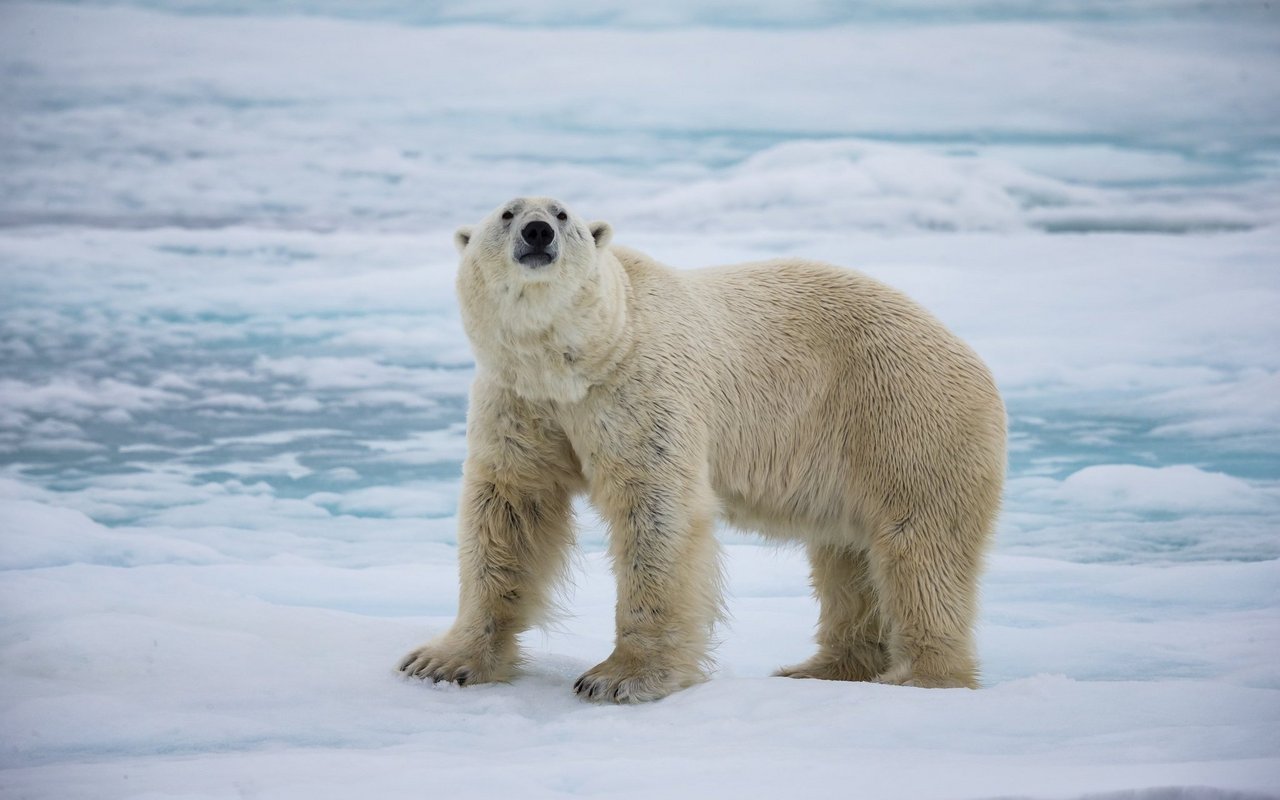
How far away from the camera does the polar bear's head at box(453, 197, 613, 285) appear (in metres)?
3.79

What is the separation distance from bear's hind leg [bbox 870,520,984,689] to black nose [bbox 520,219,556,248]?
1481 millimetres

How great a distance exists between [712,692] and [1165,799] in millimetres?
1373

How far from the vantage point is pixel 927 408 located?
4.40m

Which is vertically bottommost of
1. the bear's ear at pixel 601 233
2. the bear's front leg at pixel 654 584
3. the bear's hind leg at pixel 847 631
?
the bear's hind leg at pixel 847 631

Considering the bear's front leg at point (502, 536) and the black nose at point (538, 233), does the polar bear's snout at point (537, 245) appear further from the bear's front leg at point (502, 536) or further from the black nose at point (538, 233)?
the bear's front leg at point (502, 536)

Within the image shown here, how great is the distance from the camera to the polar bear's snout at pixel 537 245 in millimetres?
3775

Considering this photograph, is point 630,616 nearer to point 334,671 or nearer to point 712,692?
point 712,692

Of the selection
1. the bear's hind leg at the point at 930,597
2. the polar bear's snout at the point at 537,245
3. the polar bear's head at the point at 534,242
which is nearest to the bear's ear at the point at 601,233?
the polar bear's head at the point at 534,242

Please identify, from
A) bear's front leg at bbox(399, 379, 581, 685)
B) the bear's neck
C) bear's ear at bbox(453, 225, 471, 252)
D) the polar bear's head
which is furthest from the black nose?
bear's front leg at bbox(399, 379, 581, 685)

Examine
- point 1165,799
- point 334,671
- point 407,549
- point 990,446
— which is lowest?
point 407,549

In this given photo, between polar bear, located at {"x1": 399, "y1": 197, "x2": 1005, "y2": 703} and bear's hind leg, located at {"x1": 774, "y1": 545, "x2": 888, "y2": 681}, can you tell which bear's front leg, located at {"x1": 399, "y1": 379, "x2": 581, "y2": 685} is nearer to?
polar bear, located at {"x1": 399, "y1": 197, "x2": 1005, "y2": 703}

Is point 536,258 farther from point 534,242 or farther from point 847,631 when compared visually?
point 847,631

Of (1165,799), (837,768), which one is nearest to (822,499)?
(837,768)

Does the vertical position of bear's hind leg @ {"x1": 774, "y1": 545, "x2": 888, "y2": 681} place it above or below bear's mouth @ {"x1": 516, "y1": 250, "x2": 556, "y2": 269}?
below
